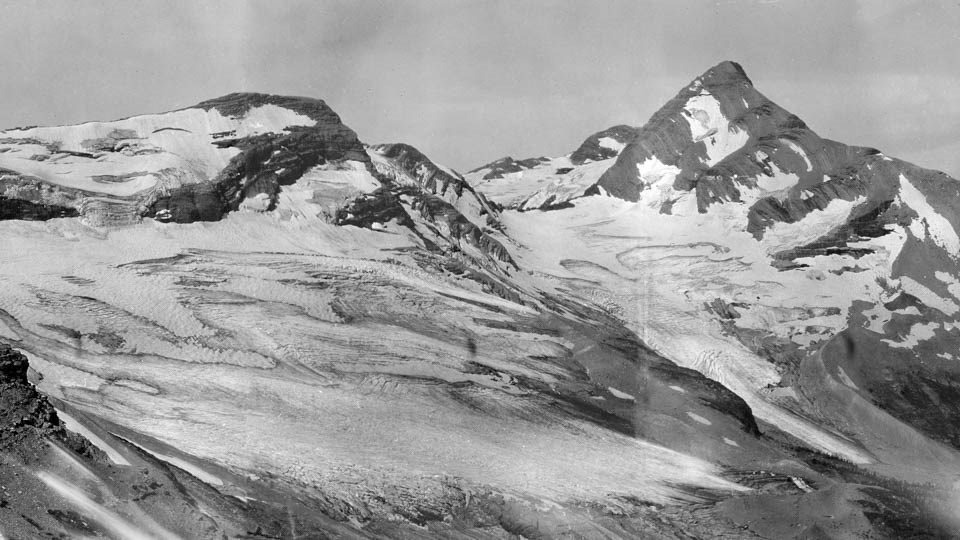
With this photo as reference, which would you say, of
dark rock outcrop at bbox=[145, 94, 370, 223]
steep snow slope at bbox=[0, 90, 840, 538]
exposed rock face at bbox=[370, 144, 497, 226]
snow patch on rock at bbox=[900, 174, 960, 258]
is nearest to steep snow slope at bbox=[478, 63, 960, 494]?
snow patch on rock at bbox=[900, 174, 960, 258]

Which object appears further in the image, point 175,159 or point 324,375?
point 175,159

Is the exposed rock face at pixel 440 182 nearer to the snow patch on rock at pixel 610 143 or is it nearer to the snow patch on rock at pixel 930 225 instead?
the snow patch on rock at pixel 930 225

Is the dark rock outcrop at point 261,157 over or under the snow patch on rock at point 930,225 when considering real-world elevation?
under

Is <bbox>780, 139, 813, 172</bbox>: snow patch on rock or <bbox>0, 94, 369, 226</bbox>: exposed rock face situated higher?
<bbox>780, 139, 813, 172</bbox>: snow patch on rock

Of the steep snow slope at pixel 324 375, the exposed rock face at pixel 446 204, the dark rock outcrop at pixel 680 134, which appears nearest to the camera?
the steep snow slope at pixel 324 375

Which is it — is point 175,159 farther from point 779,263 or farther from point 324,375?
point 779,263

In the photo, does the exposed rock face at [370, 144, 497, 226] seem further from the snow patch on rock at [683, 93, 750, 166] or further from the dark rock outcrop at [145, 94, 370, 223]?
the snow patch on rock at [683, 93, 750, 166]

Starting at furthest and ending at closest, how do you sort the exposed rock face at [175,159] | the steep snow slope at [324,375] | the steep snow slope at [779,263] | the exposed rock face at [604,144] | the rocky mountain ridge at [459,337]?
1. the exposed rock face at [604,144]
2. the steep snow slope at [779,263]
3. the exposed rock face at [175,159]
4. the rocky mountain ridge at [459,337]
5. the steep snow slope at [324,375]

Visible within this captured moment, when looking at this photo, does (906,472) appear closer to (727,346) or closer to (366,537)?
Result: (727,346)

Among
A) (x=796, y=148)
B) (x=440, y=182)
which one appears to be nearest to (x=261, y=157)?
(x=440, y=182)

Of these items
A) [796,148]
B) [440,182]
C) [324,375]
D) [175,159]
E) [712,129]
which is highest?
[712,129]

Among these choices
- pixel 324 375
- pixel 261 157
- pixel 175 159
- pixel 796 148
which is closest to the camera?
pixel 324 375

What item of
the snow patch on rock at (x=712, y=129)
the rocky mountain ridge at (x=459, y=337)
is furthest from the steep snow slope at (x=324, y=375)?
the snow patch on rock at (x=712, y=129)
